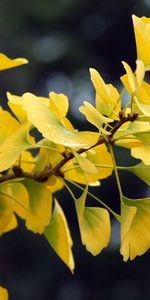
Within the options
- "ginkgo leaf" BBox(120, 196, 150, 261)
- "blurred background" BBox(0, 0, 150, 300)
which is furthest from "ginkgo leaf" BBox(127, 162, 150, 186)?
"blurred background" BBox(0, 0, 150, 300)

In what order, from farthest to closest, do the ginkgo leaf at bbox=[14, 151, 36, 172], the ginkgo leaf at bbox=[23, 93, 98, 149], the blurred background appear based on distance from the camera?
the blurred background, the ginkgo leaf at bbox=[14, 151, 36, 172], the ginkgo leaf at bbox=[23, 93, 98, 149]

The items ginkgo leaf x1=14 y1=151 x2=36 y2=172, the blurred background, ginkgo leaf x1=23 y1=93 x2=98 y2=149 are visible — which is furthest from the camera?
the blurred background

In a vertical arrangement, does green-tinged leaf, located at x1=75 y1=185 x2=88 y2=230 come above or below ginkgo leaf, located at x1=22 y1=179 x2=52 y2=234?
above

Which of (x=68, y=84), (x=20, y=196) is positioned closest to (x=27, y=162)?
(x=20, y=196)

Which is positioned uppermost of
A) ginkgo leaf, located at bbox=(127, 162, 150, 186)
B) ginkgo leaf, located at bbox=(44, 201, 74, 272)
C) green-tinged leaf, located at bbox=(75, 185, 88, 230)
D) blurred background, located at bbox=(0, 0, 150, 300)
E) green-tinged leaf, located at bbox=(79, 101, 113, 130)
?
green-tinged leaf, located at bbox=(79, 101, 113, 130)

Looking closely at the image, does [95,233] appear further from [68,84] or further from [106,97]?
[68,84]

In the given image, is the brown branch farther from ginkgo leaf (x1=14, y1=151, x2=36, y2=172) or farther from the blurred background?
the blurred background

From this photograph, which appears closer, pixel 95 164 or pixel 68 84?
pixel 95 164

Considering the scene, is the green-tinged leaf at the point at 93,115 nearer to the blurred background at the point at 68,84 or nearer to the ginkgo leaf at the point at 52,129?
the ginkgo leaf at the point at 52,129

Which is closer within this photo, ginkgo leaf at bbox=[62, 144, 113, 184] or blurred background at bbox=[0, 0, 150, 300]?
ginkgo leaf at bbox=[62, 144, 113, 184]
